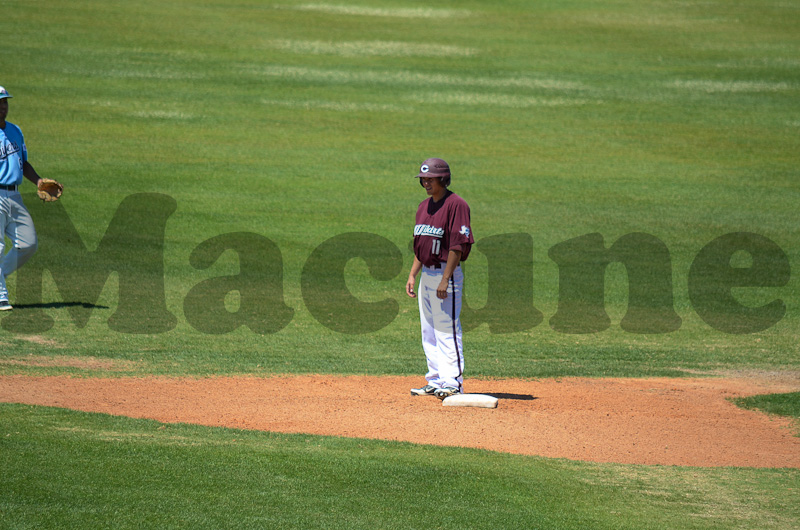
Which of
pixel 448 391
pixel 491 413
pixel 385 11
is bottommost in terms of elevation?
pixel 491 413

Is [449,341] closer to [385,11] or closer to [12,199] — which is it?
[12,199]

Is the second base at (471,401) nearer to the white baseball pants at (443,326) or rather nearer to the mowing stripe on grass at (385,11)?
the white baseball pants at (443,326)

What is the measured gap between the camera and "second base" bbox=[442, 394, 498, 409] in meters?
9.13

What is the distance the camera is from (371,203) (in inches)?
809

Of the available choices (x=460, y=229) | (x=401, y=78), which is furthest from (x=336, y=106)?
(x=460, y=229)

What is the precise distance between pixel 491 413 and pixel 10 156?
742cm

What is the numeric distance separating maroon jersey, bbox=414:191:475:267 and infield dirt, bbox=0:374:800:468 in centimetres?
155

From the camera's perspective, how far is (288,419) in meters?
8.62

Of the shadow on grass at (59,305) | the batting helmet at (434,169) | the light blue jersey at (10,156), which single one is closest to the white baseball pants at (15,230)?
the light blue jersey at (10,156)

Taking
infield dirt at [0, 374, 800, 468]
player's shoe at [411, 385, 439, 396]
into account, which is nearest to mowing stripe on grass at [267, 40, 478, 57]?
infield dirt at [0, 374, 800, 468]

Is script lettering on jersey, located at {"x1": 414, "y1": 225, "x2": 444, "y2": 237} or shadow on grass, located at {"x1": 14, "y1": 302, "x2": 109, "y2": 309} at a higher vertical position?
script lettering on jersey, located at {"x1": 414, "y1": 225, "x2": 444, "y2": 237}

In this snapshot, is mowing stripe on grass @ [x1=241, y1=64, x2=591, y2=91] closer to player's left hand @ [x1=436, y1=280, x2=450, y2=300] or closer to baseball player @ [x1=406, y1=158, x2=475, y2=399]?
baseball player @ [x1=406, y1=158, x2=475, y2=399]

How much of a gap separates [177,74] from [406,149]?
30.5ft

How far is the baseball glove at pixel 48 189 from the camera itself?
40.0ft
